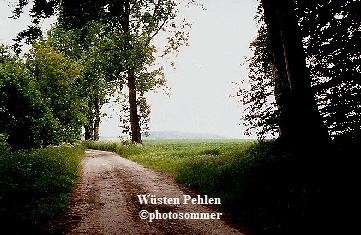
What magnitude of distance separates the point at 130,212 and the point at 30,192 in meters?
3.70

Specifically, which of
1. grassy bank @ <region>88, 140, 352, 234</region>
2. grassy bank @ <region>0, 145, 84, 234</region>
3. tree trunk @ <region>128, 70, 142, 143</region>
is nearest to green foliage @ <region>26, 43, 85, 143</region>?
tree trunk @ <region>128, 70, 142, 143</region>

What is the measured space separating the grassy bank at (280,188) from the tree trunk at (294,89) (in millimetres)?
804

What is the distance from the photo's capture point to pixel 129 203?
8.33 metres

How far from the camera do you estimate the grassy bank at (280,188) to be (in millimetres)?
5652

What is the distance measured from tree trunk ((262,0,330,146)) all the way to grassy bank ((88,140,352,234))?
31.7 inches

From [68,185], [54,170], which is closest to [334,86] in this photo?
[68,185]

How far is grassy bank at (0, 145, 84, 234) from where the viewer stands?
636 centimetres

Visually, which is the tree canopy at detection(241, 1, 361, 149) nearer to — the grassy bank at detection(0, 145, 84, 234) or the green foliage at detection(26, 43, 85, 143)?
the grassy bank at detection(0, 145, 84, 234)

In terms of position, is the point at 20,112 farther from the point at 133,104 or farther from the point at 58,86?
the point at 133,104

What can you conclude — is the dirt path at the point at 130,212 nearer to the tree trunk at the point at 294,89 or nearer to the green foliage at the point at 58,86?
the tree trunk at the point at 294,89

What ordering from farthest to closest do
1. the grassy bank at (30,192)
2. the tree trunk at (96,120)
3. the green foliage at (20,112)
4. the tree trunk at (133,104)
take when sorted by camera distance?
the tree trunk at (96,120) < the tree trunk at (133,104) < the green foliage at (20,112) < the grassy bank at (30,192)

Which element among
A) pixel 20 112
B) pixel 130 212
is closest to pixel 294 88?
pixel 130 212

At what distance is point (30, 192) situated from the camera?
855cm

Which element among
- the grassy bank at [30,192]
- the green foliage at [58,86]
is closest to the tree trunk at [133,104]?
the green foliage at [58,86]
